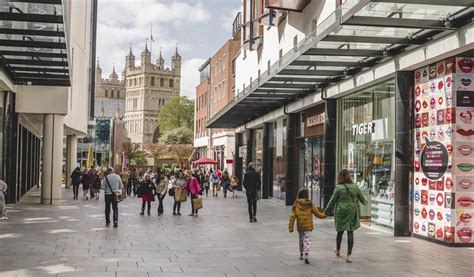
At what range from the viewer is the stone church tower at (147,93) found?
6634 inches

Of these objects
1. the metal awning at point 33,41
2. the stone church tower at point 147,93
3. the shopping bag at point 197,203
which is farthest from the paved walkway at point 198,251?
the stone church tower at point 147,93

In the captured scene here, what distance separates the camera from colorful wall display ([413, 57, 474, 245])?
1365 cm

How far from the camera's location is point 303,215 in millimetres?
11125

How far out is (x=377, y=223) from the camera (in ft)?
58.4

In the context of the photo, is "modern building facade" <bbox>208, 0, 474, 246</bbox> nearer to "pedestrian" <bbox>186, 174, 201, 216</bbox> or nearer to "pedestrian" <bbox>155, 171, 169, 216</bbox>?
"pedestrian" <bbox>186, 174, 201, 216</bbox>

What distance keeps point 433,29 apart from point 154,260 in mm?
7220

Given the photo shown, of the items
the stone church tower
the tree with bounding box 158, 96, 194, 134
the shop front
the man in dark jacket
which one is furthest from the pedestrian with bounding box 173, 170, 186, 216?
the stone church tower

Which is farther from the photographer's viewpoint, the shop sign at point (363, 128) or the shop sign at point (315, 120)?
the shop sign at point (315, 120)

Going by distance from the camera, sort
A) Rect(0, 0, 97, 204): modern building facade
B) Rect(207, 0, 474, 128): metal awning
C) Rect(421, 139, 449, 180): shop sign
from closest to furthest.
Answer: Rect(207, 0, 474, 128): metal awning, Rect(421, 139, 449, 180): shop sign, Rect(0, 0, 97, 204): modern building facade

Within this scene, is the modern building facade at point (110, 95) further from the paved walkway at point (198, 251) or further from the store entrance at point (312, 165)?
the paved walkway at point (198, 251)

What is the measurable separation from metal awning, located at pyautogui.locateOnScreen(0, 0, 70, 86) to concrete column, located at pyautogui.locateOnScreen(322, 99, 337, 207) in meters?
8.92

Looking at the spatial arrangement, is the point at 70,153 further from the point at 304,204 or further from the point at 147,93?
the point at 147,93

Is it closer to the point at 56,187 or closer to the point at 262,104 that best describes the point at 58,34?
the point at 56,187

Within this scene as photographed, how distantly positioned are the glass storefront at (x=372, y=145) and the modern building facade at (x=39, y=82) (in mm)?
8726
